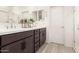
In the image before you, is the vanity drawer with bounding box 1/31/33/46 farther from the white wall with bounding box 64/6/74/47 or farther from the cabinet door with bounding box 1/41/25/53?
the white wall with bounding box 64/6/74/47

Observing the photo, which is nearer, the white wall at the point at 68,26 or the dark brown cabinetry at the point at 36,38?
the white wall at the point at 68,26

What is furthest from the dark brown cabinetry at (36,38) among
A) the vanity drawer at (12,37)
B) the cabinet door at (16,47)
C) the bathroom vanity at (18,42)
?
the cabinet door at (16,47)

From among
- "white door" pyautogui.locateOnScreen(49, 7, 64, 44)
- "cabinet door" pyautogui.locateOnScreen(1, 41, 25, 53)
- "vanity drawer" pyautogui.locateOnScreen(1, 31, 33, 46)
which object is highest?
"white door" pyautogui.locateOnScreen(49, 7, 64, 44)

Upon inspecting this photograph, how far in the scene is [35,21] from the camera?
40.6 inches

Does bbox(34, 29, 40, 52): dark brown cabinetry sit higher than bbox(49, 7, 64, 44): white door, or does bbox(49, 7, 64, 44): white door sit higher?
bbox(49, 7, 64, 44): white door

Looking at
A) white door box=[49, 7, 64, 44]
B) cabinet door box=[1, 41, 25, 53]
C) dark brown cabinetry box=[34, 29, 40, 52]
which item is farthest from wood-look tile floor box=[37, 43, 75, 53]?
dark brown cabinetry box=[34, 29, 40, 52]

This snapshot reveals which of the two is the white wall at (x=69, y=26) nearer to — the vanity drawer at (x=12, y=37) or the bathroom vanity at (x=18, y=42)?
the bathroom vanity at (x=18, y=42)

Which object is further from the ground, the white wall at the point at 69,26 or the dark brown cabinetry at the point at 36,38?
the white wall at the point at 69,26


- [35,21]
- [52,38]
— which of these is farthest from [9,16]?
[52,38]

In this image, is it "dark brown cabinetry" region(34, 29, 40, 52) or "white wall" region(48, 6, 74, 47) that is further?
"dark brown cabinetry" region(34, 29, 40, 52)

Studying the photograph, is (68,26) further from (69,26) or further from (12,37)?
(12,37)
